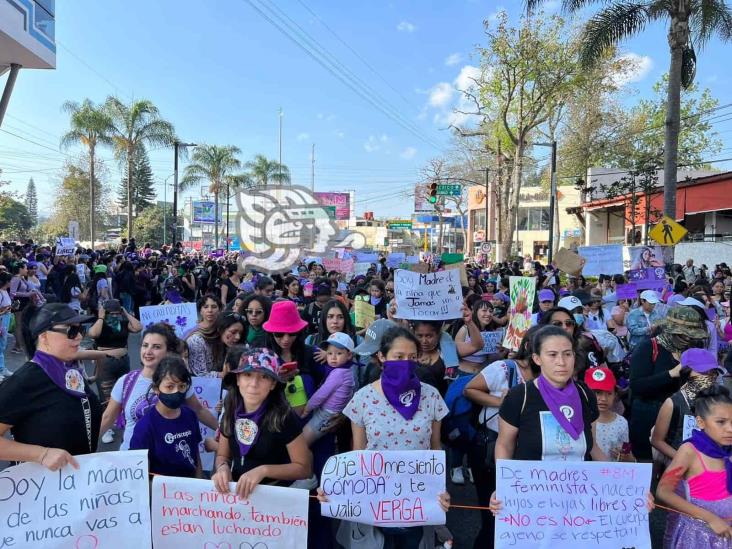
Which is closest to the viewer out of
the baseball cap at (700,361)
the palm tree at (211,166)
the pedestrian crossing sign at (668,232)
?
the baseball cap at (700,361)

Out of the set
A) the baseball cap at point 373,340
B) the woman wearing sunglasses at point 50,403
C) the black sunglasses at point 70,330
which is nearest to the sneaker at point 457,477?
the baseball cap at point 373,340

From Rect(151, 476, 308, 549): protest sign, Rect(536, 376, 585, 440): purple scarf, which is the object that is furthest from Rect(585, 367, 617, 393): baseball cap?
Rect(151, 476, 308, 549): protest sign

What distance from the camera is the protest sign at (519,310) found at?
5664 mm

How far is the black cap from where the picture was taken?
2.82 meters

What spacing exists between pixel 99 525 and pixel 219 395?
160 centimetres

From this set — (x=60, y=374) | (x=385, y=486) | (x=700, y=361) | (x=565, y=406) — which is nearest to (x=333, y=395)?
(x=385, y=486)

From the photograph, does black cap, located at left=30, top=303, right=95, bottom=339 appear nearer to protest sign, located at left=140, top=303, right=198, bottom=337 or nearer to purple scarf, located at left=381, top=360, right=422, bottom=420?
purple scarf, located at left=381, top=360, right=422, bottom=420

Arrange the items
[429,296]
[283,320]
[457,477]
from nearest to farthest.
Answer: [283,320] < [457,477] < [429,296]

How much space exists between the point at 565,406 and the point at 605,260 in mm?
8028

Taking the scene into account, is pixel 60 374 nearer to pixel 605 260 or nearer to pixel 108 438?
pixel 108 438

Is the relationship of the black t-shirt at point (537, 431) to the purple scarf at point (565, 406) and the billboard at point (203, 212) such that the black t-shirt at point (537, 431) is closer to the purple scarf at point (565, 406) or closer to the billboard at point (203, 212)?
the purple scarf at point (565, 406)

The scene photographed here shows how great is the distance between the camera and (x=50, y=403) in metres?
2.72

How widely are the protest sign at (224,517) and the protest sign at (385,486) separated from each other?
199 mm

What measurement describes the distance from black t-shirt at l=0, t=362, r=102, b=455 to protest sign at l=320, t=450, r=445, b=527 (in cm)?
132
